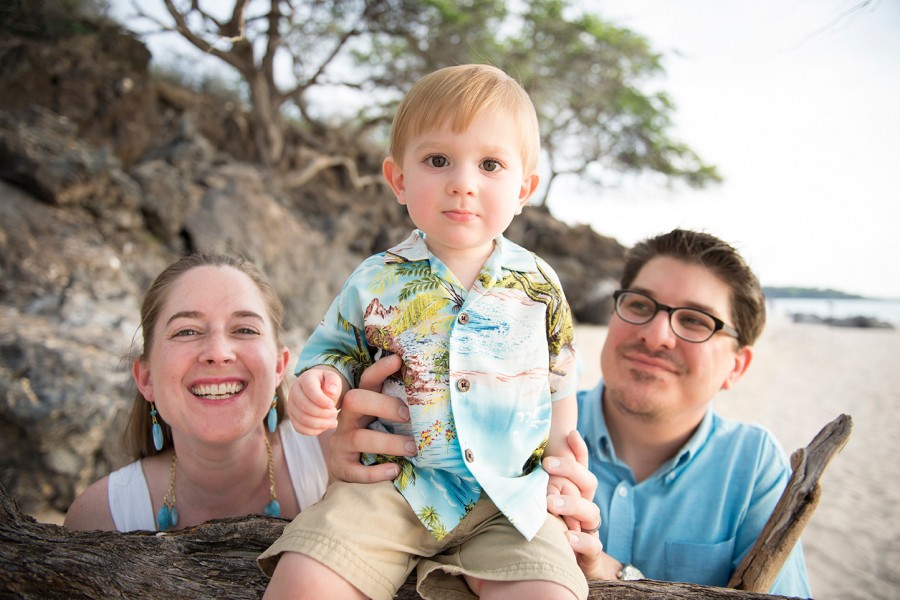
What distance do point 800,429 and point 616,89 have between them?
1267 centimetres

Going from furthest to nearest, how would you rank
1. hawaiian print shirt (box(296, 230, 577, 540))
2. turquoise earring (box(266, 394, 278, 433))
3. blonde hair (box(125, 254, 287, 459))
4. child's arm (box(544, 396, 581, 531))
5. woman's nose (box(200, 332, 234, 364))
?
1. turquoise earring (box(266, 394, 278, 433))
2. blonde hair (box(125, 254, 287, 459))
3. woman's nose (box(200, 332, 234, 364))
4. child's arm (box(544, 396, 581, 531))
5. hawaiian print shirt (box(296, 230, 577, 540))

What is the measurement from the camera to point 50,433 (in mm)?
4797

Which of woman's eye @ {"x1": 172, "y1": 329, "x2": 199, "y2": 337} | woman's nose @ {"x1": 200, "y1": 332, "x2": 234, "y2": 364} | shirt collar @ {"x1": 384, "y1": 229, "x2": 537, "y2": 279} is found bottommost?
woman's nose @ {"x1": 200, "y1": 332, "x2": 234, "y2": 364}

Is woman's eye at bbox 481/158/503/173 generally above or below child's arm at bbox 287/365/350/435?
above

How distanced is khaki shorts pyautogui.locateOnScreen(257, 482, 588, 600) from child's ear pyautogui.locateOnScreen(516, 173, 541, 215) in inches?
36.7

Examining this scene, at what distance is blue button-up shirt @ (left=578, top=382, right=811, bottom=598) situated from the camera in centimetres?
247

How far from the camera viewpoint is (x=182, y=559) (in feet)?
6.07

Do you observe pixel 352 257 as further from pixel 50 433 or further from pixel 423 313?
pixel 423 313

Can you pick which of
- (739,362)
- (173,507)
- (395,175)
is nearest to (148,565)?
(173,507)

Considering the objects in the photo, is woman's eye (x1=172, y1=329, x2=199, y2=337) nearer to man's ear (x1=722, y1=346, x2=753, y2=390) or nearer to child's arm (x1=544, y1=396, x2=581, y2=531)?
child's arm (x1=544, y1=396, x2=581, y2=531)

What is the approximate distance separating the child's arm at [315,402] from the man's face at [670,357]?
1.59 m

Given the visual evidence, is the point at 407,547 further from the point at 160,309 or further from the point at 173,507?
the point at 160,309

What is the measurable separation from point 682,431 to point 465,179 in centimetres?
181

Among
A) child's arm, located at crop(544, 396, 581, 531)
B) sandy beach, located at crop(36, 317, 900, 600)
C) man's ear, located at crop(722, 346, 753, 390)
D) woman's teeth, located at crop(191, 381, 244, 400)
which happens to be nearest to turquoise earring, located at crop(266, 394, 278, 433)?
woman's teeth, located at crop(191, 381, 244, 400)
